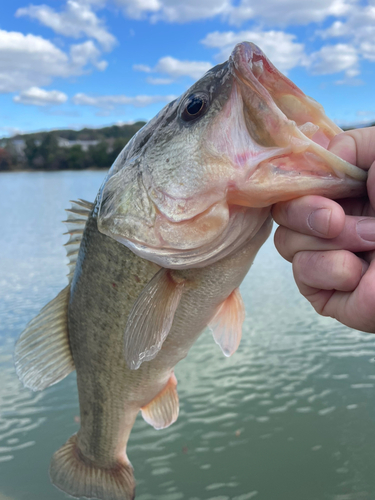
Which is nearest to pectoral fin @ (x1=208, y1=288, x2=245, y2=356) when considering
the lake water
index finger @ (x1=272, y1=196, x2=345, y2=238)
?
index finger @ (x1=272, y1=196, x2=345, y2=238)

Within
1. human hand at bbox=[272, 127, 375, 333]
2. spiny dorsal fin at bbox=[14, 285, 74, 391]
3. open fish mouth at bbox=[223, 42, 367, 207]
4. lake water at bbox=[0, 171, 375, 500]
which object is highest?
open fish mouth at bbox=[223, 42, 367, 207]

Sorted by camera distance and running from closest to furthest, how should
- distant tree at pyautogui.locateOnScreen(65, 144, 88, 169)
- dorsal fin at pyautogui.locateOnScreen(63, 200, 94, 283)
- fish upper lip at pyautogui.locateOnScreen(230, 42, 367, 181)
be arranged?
fish upper lip at pyautogui.locateOnScreen(230, 42, 367, 181) → dorsal fin at pyautogui.locateOnScreen(63, 200, 94, 283) → distant tree at pyautogui.locateOnScreen(65, 144, 88, 169)

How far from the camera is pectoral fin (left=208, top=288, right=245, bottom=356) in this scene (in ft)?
6.12

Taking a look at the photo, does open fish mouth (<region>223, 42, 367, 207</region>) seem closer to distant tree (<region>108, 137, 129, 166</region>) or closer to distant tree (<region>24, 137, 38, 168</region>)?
distant tree (<region>108, 137, 129, 166</region>)

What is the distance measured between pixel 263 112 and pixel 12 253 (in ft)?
23.5

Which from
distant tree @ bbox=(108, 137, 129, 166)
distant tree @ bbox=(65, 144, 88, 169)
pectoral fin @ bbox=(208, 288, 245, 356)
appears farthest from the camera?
distant tree @ bbox=(65, 144, 88, 169)

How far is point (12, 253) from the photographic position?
7301 mm

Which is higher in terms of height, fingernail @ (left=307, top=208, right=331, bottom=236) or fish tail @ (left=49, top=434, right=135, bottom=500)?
fingernail @ (left=307, top=208, right=331, bottom=236)

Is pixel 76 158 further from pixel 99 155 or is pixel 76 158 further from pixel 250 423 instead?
pixel 250 423

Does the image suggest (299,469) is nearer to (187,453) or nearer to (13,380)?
(187,453)

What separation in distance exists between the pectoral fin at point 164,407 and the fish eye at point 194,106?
150 centimetres

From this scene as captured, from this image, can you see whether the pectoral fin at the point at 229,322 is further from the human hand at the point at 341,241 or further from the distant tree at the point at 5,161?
the distant tree at the point at 5,161

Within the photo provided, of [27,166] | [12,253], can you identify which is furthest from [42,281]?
[27,166]

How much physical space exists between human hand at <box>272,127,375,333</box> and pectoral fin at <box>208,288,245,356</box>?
0.53 m
